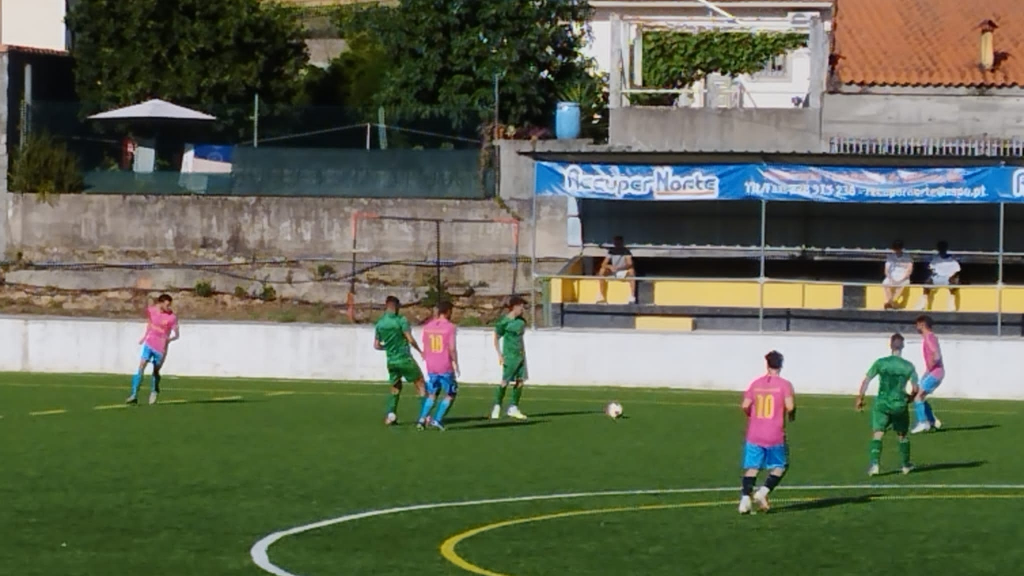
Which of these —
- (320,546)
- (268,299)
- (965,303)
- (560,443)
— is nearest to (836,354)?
(965,303)

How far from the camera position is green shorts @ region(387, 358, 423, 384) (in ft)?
82.2

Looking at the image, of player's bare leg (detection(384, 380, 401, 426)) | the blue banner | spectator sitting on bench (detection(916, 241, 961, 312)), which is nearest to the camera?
player's bare leg (detection(384, 380, 401, 426))

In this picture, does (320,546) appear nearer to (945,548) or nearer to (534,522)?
(534,522)

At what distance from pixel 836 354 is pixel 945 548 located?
15.7m

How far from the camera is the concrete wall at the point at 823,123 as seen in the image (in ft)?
135

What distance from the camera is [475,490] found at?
19297mm

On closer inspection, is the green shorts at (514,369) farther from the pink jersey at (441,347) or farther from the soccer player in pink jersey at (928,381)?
the soccer player in pink jersey at (928,381)

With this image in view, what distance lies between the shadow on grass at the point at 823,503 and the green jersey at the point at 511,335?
773 centimetres

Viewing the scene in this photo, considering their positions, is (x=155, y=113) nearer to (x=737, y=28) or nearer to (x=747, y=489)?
(x=737, y=28)

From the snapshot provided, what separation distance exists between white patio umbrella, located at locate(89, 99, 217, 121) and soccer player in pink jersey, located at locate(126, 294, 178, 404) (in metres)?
14.7

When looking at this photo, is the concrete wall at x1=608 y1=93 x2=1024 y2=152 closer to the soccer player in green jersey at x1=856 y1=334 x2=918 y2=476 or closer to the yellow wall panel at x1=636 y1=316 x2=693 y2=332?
the yellow wall panel at x1=636 y1=316 x2=693 y2=332

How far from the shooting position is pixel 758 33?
4956cm

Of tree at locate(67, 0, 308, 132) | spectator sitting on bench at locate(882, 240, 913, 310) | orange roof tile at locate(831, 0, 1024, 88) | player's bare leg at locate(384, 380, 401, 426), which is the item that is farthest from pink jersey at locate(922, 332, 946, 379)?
tree at locate(67, 0, 308, 132)

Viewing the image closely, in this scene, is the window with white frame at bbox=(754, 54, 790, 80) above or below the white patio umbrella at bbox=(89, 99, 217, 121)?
above
